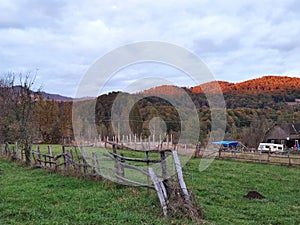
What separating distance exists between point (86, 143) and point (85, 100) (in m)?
6.00

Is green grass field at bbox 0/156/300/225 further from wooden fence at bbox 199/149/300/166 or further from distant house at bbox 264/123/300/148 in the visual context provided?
distant house at bbox 264/123/300/148

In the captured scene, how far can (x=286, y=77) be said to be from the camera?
148 ft

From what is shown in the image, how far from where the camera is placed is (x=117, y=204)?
6539 millimetres

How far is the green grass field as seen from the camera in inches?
223

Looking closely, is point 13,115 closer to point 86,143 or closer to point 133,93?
point 86,143

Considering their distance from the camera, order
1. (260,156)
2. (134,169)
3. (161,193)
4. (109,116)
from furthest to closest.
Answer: (260,156) → (109,116) → (134,169) → (161,193)

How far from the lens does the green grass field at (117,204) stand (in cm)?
567

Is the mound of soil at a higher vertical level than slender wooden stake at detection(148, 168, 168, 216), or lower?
lower

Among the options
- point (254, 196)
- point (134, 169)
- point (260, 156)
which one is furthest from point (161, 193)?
point (260, 156)

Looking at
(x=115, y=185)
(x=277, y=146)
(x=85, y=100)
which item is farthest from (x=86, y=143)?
(x=277, y=146)

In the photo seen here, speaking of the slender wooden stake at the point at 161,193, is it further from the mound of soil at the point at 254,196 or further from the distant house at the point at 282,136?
the distant house at the point at 282,136

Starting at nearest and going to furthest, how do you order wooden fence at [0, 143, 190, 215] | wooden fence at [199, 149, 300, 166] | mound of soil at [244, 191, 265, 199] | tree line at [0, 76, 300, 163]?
wooden fence at [0, 143, 190, 215] < mound of soil at [244, 191, 265, 199] < tree line at [0, 76, 300, 163] < wooden fence at [199, 149, 300, 166]

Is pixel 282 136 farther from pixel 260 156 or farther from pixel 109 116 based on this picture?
pixel 109 116

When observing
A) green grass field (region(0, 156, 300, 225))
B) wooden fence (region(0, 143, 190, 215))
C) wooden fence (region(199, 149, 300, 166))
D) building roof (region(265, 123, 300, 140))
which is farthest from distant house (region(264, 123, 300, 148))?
wooden fence (region(0, 143, 190, 215))
